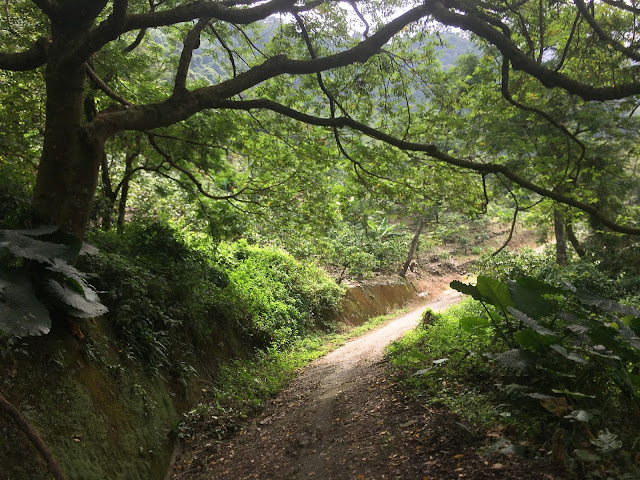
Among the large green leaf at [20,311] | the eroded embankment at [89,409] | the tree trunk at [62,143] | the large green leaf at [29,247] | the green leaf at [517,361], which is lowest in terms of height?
the green leaf at [517,361]

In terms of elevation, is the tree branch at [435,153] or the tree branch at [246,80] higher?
the tree branch at [246,80]

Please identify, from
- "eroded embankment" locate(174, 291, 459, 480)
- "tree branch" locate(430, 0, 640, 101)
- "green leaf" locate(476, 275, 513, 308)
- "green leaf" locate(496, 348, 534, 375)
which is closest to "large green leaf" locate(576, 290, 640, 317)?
"green leaf" locate(476, 275, 513, 308)

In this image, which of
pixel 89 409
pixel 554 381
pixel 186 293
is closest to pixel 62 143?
pixel 89 409

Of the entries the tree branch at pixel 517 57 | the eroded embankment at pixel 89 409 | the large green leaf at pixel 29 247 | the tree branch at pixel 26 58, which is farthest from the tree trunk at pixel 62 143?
the tree branch at pixel 517 57

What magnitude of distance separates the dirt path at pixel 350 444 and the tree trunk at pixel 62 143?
9.52ft

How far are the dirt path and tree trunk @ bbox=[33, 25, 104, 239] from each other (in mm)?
2900

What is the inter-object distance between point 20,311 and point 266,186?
5.32 metres

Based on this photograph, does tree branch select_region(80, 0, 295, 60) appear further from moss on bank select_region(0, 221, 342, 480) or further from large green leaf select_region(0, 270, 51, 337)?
moss on bank select_region(0, 221, 342, 480)

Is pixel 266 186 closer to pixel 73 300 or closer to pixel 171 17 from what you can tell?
pixel 171 17

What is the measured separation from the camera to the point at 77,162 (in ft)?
12.7

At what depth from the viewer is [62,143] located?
12.5ft

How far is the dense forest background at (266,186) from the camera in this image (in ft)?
10.5

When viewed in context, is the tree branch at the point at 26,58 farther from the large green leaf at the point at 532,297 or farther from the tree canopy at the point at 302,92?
the large green leaf at the point at 532,297

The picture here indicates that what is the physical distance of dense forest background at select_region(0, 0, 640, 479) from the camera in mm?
3203
